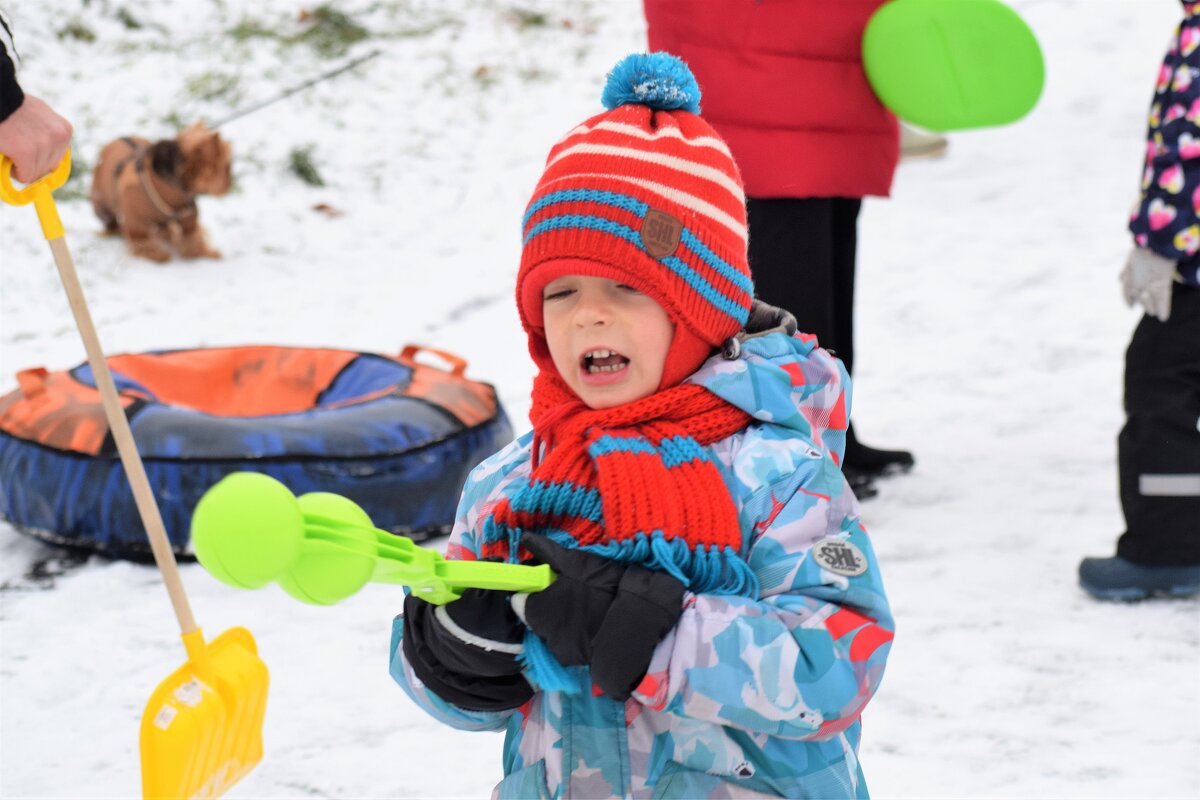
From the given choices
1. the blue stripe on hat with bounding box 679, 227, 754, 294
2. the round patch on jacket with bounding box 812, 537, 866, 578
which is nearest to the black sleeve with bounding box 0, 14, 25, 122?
the blue stripe on hat with bounding box 679, 227, 754, 294

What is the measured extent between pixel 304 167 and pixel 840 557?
6254mm

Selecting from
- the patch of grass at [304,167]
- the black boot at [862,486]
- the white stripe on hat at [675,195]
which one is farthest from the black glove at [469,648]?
the patch of grass at [304,167]

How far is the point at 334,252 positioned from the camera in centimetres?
658

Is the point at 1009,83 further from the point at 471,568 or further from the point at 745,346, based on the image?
the point at 471,568

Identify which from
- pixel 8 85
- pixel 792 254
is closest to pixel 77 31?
pixel 792 254

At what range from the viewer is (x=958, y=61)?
10.3 ft

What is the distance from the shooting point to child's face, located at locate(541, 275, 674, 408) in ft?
5.20

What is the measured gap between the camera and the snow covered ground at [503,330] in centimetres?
266

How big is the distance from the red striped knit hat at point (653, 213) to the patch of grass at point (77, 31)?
24.5 feet

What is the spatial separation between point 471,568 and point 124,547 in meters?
2.46


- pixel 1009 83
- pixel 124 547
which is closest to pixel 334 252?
pixel 124 547

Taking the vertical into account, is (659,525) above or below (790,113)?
above

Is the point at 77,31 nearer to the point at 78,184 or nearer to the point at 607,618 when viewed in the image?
the point at 78,184

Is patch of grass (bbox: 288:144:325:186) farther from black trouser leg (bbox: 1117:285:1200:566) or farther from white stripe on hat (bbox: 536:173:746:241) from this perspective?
Result: white stripe on hat (bbox: 536:173:746:241)
